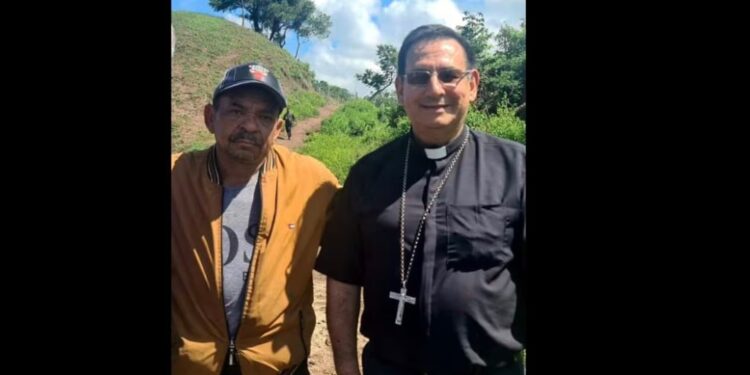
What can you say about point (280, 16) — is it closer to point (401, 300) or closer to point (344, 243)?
point (344, 243)

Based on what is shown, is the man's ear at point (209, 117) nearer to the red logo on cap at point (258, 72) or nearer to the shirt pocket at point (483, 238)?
the red logo on cap at point (258, 72)

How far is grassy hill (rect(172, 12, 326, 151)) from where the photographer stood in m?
2.42

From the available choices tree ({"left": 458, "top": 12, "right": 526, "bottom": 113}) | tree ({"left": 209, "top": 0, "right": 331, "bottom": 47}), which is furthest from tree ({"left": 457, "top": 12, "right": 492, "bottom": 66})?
tree ({"left": 209, "top": 0, "right": 331, "bottom": 47})

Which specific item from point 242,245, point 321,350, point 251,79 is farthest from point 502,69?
point 321,350

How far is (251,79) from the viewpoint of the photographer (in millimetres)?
2008

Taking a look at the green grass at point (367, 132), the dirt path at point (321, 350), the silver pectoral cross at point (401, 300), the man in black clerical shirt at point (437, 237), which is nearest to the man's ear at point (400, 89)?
the man in black clerical shirt at point (437, 237)

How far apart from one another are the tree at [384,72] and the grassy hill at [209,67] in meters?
0.28

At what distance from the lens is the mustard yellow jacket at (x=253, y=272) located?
200 centimetres

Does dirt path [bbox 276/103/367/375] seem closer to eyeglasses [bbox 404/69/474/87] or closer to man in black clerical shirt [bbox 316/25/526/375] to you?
man in black clerical shirt [bbox 316/25/526/375]
